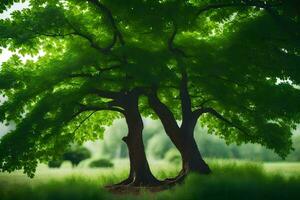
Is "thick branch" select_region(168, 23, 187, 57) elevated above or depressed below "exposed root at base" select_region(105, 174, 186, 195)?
above

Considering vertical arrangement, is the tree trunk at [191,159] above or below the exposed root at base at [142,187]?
above

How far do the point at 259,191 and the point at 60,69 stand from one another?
26.4 feet

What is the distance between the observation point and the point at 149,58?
13.7 metres

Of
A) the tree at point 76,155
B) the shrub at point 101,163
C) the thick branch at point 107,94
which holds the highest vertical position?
the thick branch at point 107,94

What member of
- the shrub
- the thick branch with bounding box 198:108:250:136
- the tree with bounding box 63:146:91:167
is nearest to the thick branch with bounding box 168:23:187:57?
the thick branch with bounding box 198:108:250:136

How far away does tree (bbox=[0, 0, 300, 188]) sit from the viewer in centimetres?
1330

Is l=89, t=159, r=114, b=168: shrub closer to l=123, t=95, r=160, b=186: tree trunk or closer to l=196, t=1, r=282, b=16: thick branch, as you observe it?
l=123, t=95, r=160, b=186: tree trunk

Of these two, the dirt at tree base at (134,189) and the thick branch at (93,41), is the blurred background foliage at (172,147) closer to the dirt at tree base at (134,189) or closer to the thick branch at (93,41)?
the dirt at tree base at (134,189)

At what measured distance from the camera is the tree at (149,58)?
13.3 metres

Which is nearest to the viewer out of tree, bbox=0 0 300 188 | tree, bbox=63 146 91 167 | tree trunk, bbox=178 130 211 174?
tree, bbox=0 0 300 188

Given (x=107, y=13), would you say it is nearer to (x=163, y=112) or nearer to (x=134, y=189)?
(x=163, y=112)

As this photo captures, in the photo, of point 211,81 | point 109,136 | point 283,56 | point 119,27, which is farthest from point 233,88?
point 109,136

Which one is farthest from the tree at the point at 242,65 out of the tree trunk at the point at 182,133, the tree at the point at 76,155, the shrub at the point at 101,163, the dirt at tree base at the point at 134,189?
the tree at the point at 76,155

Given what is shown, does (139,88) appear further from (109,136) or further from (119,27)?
(109,136)
